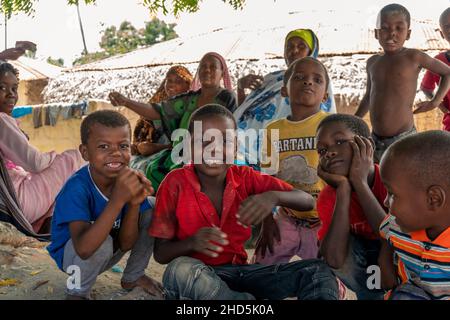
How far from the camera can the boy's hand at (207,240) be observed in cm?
219

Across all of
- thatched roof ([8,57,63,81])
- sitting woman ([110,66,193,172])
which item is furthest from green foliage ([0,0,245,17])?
thatched roof ([8,57,63,81])

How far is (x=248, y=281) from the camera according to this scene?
2.39 m

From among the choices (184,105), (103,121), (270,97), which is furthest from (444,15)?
(103,121)

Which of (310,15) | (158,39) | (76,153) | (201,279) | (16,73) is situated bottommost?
(201,279)

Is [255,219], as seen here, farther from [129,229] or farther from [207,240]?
[129,229]

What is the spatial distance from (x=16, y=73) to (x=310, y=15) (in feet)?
19.9

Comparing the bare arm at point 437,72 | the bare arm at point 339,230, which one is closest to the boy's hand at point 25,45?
the bare arm at point 437,72

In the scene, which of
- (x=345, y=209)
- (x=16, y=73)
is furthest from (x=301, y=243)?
(x=16, y=73)

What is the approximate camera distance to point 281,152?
320cm

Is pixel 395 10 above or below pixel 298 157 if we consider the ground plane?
above

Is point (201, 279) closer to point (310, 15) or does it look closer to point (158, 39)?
point (310, 15)

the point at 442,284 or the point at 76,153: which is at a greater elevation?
the point at 76,153

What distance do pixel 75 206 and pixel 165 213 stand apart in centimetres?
39

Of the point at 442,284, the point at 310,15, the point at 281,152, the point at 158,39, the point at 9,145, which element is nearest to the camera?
Answer: the point at 442,284
